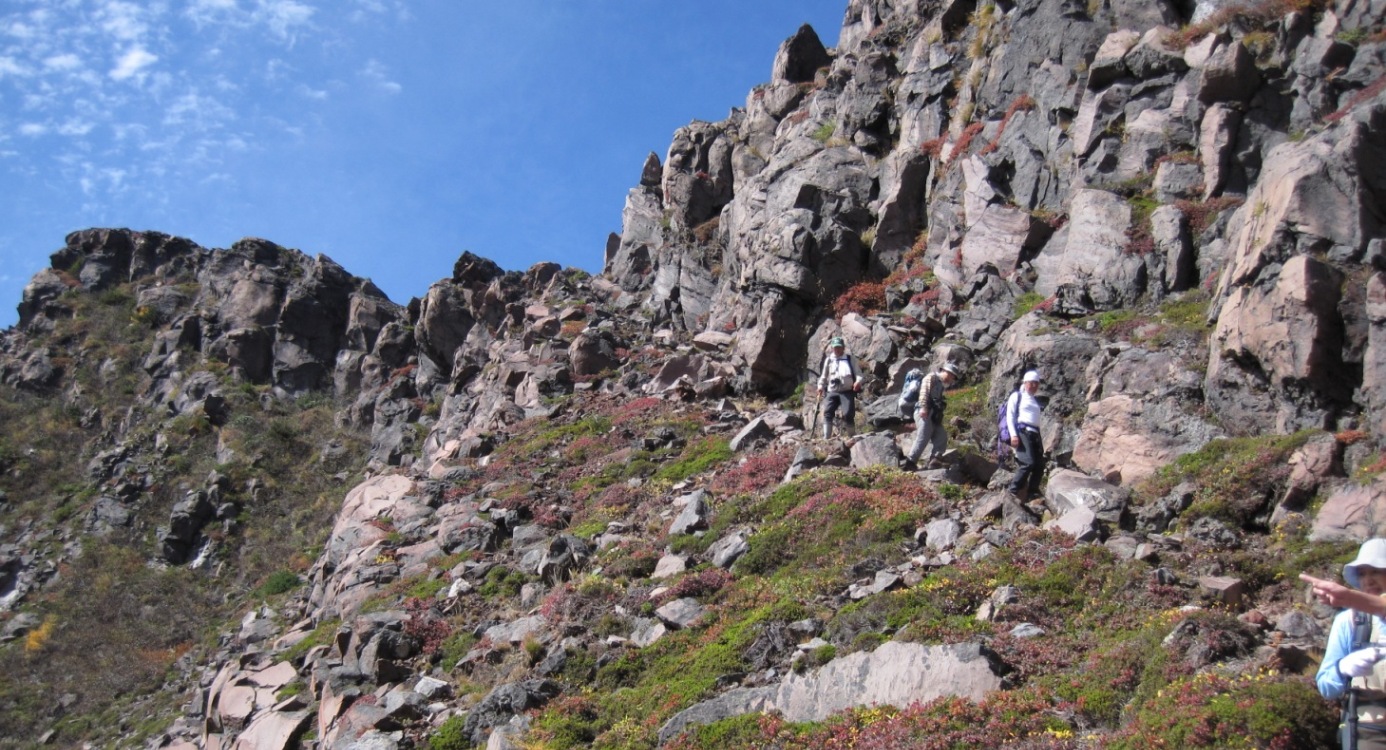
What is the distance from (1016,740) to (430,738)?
27.5 ft

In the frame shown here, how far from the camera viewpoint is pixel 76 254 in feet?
266

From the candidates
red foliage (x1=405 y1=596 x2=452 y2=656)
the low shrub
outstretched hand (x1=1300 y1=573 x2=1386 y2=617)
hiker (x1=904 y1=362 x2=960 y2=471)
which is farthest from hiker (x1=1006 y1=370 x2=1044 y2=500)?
red foliage (x1=405 y1=596 x2=452 y2=656)

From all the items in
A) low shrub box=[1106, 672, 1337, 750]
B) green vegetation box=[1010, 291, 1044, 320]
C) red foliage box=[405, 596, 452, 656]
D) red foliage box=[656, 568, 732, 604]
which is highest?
green vegetation box=[1010, 291, 1044, 320]

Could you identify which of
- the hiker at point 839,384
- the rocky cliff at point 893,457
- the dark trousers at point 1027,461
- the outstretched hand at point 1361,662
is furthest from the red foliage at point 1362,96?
the outstretched hand at point 1361,662

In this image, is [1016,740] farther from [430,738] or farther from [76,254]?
[76,254]

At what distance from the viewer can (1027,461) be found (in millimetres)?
14977

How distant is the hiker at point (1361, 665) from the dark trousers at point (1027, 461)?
318 inches

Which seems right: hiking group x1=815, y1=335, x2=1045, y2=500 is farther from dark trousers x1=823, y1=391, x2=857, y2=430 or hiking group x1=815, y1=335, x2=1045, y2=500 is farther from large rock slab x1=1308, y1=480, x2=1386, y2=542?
large rock slab x1=1308, y1=480, x2=1386, y2=542

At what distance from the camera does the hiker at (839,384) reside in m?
19.9

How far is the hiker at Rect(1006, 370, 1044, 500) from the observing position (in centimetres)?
1498

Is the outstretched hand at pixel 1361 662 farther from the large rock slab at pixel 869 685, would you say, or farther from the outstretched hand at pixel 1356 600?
the large rock slab at pixel 869 685

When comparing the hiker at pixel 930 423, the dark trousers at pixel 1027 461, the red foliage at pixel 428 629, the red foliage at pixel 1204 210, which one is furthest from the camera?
the red foliage at pixel 1204 210

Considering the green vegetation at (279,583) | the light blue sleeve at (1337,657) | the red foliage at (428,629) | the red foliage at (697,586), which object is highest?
the green vegetation at (279,583)

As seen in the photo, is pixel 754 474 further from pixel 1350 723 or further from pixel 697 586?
pixel 1350 723
